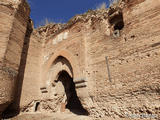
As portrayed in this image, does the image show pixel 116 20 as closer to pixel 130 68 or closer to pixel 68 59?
pixel 130 68

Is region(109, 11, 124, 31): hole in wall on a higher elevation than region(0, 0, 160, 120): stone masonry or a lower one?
higher

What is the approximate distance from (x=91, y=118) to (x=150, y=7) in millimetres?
4384

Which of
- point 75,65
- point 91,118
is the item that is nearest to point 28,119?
point 91,118

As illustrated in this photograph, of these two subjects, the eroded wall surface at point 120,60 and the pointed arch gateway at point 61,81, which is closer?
the eroded wall surface at point 120,60

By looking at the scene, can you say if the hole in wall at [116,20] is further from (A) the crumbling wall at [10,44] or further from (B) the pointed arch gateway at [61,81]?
(A) the crumbling wall at [10,44]

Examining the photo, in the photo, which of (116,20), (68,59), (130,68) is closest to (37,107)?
(68,59)

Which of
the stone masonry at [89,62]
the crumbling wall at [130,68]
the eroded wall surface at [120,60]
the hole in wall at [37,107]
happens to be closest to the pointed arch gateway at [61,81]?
the stone masonry at [89,62]

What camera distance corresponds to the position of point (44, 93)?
6.78 meters

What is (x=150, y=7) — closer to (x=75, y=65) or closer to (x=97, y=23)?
(x=97, y=23)

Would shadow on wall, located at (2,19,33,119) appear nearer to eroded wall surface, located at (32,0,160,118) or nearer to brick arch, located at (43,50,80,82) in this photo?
brick arch, located at (43,50,80,82)

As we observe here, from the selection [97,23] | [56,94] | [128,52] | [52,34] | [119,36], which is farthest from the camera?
[52,34]

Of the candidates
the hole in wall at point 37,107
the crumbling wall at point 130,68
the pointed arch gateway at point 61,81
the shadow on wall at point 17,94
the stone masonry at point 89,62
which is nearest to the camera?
the crumbling wall at point 130,68

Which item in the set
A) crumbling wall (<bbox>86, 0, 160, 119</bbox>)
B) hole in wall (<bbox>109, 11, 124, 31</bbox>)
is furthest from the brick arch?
hole in wall (<bbox>109, 11, 124, 31</bbox>)

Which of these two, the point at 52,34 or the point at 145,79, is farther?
the point at 52,34
